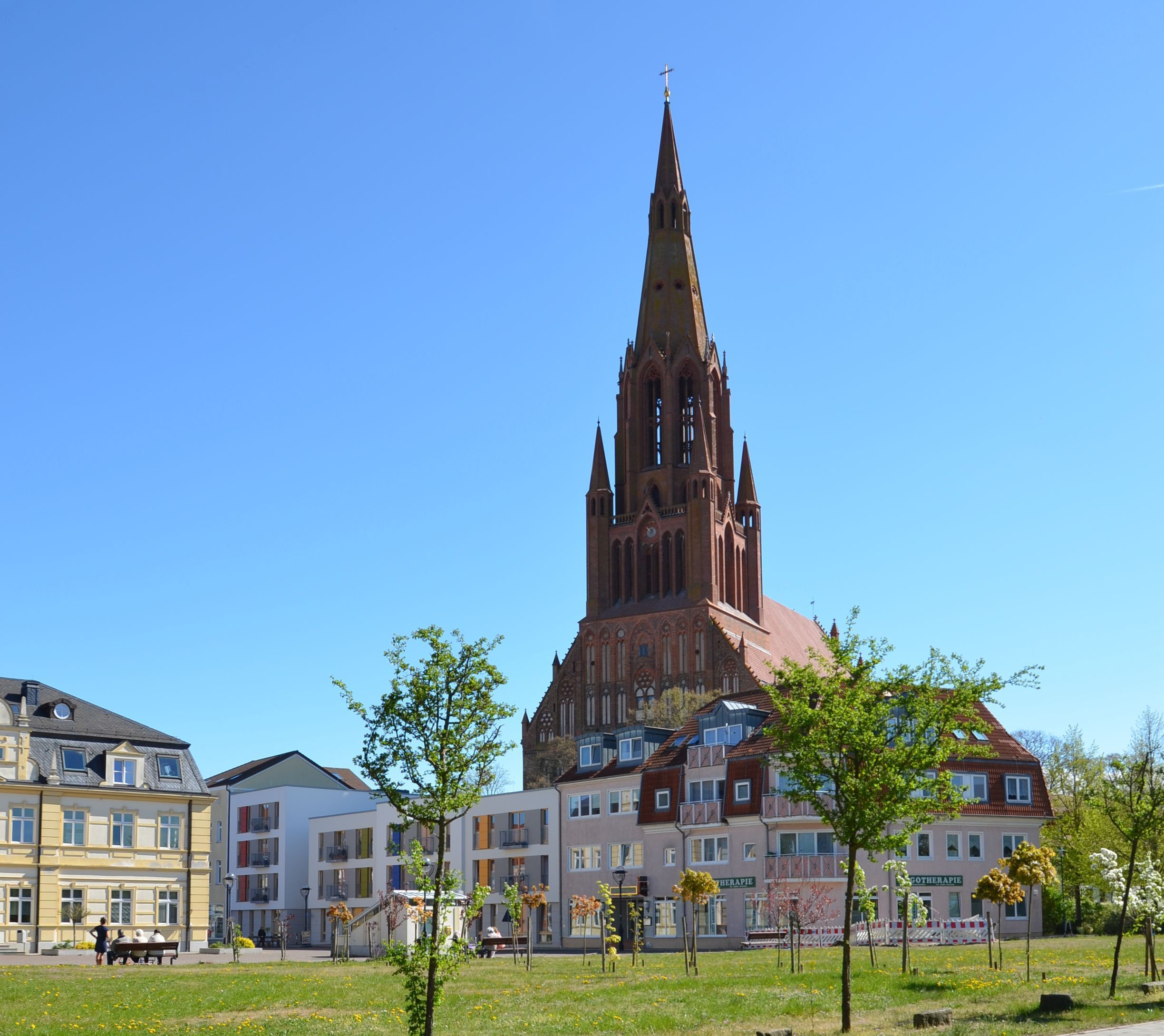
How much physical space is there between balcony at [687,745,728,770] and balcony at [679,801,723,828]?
31cm

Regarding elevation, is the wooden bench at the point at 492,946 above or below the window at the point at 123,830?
below

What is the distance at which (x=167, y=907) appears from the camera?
63531mm

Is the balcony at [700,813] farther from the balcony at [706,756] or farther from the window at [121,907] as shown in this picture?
the window at [121,907]

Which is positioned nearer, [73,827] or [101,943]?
[101,943]

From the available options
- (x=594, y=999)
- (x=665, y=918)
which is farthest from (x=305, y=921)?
(x=594, y=999)

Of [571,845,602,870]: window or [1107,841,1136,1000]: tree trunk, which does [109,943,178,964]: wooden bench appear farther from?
[1107,841,1136,1000]: tree trunk

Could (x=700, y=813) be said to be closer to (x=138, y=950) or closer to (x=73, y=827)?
(x=138, y=950)

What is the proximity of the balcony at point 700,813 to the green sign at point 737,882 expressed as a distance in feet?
7.91

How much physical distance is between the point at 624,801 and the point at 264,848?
42199 mm

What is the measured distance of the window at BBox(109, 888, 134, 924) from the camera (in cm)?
6153

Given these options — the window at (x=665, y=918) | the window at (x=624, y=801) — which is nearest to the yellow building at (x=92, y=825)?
the window at (x=624, y=801)

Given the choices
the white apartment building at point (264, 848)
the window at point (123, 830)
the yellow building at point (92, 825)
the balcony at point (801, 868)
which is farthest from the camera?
the white apartment building at point (264, 848)

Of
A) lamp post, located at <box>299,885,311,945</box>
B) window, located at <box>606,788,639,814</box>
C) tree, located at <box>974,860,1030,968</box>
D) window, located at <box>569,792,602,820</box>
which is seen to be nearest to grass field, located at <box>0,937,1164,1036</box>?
tree, located at <box>974,860,1030,968</box>

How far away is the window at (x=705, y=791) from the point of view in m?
64.4
